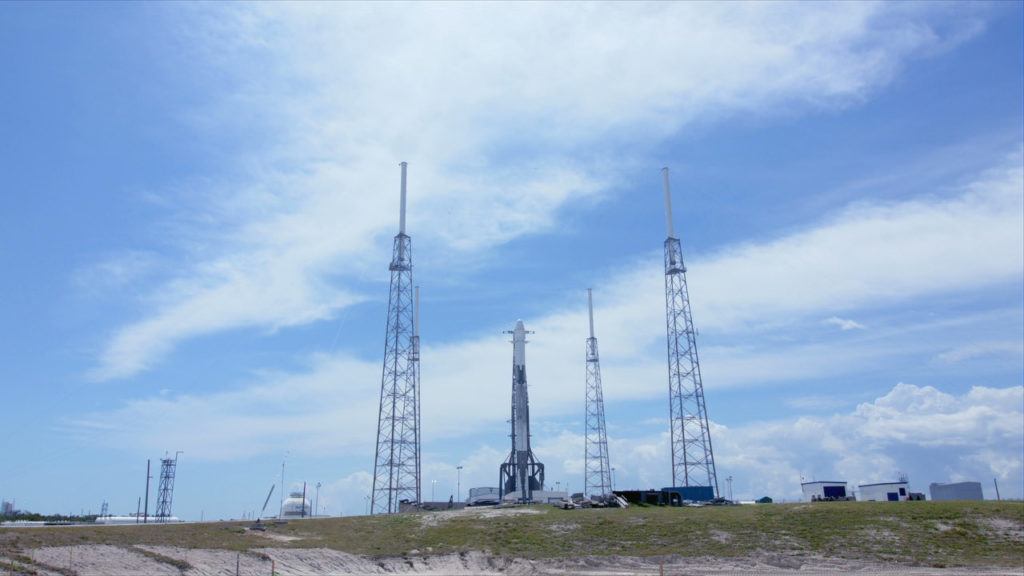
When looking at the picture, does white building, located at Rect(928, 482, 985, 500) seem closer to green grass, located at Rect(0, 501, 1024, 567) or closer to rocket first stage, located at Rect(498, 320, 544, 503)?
green grass, located at Rect(0, 501, 1024, 567)

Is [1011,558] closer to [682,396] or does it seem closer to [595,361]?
[682,396]

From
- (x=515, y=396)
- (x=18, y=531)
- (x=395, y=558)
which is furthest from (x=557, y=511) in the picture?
(x=18, y=531)

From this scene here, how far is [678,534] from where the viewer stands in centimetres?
5394

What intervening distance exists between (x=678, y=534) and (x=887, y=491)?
108 feet

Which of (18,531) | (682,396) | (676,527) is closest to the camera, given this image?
(18,531)

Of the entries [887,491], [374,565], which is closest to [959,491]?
[887,491]

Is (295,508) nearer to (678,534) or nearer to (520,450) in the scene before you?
(520,450)

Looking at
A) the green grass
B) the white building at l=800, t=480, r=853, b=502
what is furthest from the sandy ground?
the white building at l=800, t=480, r=853, b=502

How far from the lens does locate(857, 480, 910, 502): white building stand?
73.8m

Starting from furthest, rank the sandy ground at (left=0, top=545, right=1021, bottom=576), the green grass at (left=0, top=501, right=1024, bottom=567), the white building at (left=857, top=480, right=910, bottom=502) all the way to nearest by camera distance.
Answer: the white building at (left=857, top=480, right=910, bottom=502), the green grass at (left=0, top=501, right=1024, bottom=567), the sandy ground at (left=0, top=545, right=1021, bottom=576)

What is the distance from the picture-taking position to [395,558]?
4975 cm

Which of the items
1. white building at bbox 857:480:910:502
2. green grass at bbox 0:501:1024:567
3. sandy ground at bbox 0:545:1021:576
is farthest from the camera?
white building at bbox 857:480:910:502

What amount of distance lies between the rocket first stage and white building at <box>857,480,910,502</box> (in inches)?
1376

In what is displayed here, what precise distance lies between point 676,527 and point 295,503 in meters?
52.9
